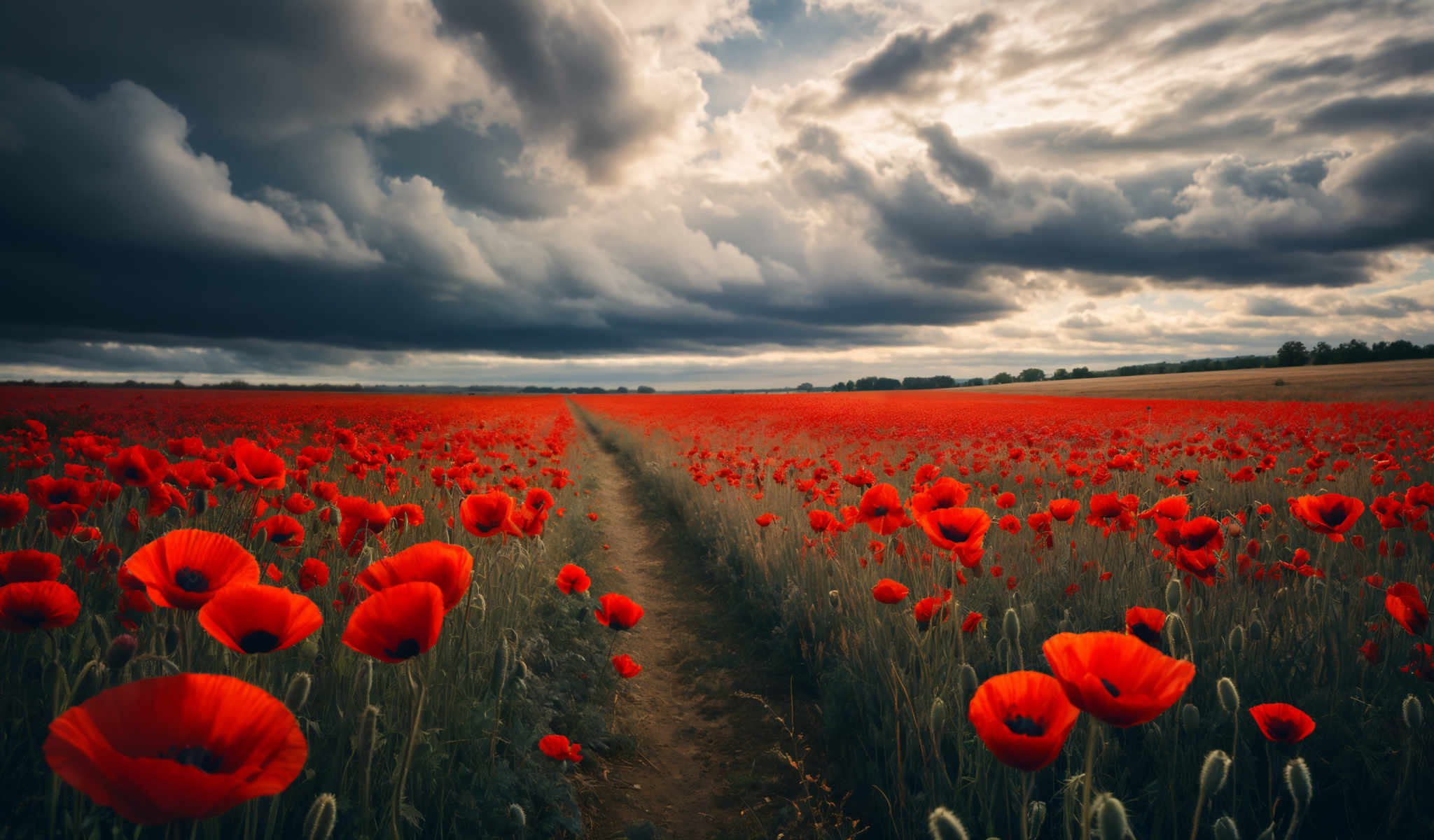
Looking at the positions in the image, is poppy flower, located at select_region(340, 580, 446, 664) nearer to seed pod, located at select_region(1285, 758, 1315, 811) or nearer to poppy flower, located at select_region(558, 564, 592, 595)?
poppy flower, located at select_region(558, 564, 592, 595)

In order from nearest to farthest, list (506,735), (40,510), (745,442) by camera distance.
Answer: (506,735) < (40,510) < (745,442)

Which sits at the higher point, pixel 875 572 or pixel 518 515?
pixel 518 515

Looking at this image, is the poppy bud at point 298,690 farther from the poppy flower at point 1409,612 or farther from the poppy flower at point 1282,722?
the poppy flower at point 1409,612

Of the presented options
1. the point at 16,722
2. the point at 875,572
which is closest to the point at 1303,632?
the point at 875,572

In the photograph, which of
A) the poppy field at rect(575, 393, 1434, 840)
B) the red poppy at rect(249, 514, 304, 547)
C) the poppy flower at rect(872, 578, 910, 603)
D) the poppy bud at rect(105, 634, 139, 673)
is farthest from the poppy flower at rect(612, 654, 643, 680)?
the poppy bud at rect(105, 634, 139, 673)

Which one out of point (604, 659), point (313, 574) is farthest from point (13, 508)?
point (604, 659)

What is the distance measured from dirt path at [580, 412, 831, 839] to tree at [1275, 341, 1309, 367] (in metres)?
83.3

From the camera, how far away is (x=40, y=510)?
12.2 ft

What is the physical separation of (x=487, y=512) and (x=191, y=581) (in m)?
1.01

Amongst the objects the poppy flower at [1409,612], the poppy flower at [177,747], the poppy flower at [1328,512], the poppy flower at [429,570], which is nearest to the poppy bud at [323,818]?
the poppy flower at [177,747]

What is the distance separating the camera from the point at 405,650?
50.6 inches

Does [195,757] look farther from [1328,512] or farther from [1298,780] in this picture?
[1328,512]

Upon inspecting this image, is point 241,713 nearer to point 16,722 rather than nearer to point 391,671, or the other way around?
point 16,722

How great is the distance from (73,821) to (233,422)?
11472mm
